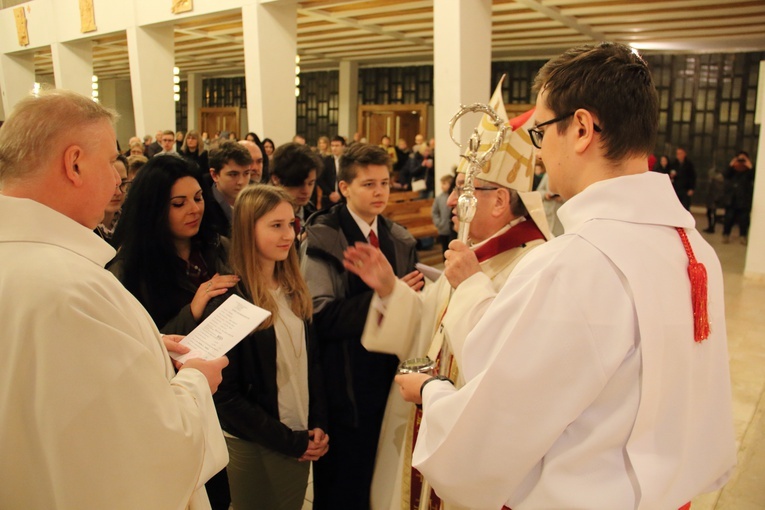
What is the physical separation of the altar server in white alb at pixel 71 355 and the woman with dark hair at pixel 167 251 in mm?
828

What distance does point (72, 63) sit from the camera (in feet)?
42.6

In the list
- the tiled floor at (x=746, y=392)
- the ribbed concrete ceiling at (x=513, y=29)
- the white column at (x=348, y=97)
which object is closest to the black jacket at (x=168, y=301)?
the tiled floor at (x=746, y=392)

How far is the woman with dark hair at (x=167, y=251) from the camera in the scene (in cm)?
208

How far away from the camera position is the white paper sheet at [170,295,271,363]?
157 centimetres

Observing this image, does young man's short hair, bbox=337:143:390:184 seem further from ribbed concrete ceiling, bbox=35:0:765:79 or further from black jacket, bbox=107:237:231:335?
ribbed concrete ceiling, bbox=35:0:765:79

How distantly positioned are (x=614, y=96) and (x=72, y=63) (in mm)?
14418

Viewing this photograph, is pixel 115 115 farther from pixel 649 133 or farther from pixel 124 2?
pixel 124 2

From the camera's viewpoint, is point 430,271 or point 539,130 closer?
point 539,130

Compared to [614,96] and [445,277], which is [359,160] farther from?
[614,96]

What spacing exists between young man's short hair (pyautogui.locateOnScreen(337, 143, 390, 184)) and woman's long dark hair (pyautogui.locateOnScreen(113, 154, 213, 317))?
67 cm

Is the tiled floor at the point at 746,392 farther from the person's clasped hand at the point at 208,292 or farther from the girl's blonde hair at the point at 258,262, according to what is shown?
the person's clasped hand at the point at 208,292

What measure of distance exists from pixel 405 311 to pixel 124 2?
1091 centimetres

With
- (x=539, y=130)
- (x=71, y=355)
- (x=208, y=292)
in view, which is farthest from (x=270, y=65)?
(x=71, y=355)

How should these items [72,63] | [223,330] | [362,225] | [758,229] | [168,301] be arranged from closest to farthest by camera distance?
1. [223,330]
2. [168,301]
3. [362,225]
4. [758,229]
5. [72,63]
